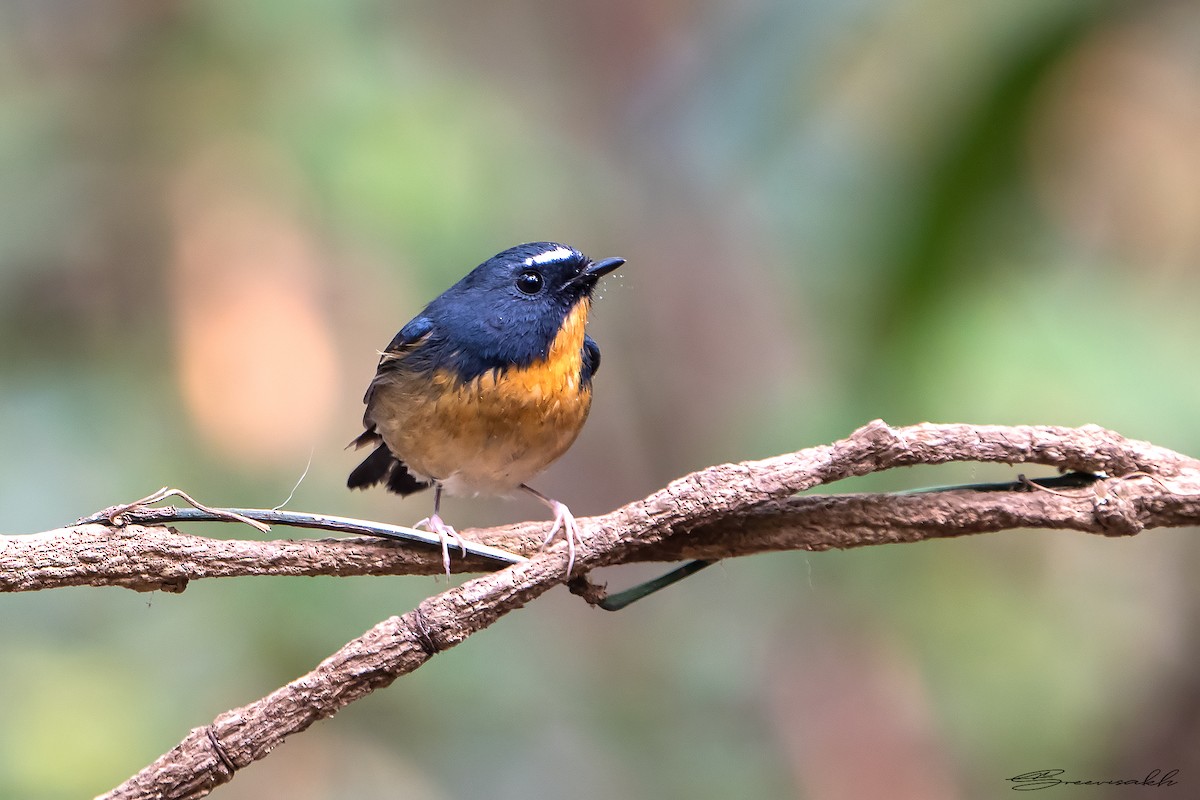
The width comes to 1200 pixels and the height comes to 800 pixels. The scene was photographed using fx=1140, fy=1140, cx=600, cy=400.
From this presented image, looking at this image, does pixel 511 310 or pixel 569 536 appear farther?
pixel 511 310

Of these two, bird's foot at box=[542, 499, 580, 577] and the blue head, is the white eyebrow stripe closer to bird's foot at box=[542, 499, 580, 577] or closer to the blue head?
the blue head

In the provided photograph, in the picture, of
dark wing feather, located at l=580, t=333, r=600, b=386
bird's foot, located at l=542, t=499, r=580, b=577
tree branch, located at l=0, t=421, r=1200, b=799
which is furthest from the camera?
dark wing feather, located at l=580, t=333, r=600, b=386

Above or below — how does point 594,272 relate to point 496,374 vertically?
above

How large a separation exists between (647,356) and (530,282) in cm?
245

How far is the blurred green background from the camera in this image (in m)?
3.37

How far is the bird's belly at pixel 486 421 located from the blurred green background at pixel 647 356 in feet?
3.14

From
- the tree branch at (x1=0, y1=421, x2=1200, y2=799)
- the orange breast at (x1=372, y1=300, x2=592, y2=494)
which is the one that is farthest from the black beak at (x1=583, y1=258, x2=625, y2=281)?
the tree branch at (x1=0, y1=421, x2=1200, y2=799)

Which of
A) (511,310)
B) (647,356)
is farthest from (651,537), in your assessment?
(647,356)

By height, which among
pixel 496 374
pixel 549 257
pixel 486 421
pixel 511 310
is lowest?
pixel 486 421

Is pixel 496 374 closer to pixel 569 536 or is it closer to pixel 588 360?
pixel 588 360

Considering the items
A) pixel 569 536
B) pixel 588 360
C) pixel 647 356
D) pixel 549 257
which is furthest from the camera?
pixel 647 356

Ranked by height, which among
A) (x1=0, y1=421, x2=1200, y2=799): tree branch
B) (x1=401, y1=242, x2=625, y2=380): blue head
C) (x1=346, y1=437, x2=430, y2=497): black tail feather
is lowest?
(x1=0, y1=421, x2=1200, y2=799): tree branch

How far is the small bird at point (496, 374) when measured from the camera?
290 centimetres

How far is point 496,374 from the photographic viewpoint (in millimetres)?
2908
